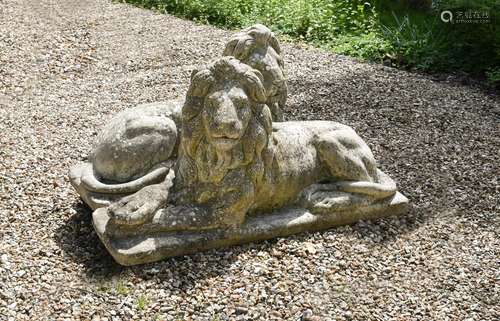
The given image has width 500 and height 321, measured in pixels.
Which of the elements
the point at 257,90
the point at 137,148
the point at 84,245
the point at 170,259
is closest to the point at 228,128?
the point at 257,90

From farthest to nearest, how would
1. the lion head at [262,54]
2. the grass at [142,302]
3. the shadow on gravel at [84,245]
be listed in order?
1. the lion head at [262,54]
2. the shadow on gravel at [84,245]
3. the grass at [142,302]

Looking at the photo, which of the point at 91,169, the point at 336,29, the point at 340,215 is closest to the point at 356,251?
the point at 340,215

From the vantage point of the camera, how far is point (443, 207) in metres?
5.87

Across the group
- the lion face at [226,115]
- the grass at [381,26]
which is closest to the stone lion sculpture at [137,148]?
the lion face at [226,115]

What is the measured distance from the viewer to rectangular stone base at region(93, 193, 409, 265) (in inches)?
182

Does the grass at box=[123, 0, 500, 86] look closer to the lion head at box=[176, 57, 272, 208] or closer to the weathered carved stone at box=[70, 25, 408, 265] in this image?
the weathered carved stone at box=[70, 25, 408, 265]

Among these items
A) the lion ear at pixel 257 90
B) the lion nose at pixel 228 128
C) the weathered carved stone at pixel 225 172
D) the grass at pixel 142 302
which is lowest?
the grass at pixel 142 302

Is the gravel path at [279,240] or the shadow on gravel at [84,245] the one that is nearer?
the gravel path at [279,240]

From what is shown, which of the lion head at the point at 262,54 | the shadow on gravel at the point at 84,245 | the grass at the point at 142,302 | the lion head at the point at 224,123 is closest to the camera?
the grass at the point at 142,302

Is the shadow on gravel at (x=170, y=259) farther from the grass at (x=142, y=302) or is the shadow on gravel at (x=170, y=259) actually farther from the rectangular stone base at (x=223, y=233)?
the grass at (x=142, y=302)

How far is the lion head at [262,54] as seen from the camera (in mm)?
5156

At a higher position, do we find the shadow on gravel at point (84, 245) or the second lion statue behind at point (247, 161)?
the second lion statue behind at point (247, 161)

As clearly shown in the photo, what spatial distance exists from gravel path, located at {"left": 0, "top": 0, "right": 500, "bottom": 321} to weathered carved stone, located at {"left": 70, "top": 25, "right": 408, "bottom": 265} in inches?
6.9

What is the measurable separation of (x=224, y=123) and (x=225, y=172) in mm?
453
